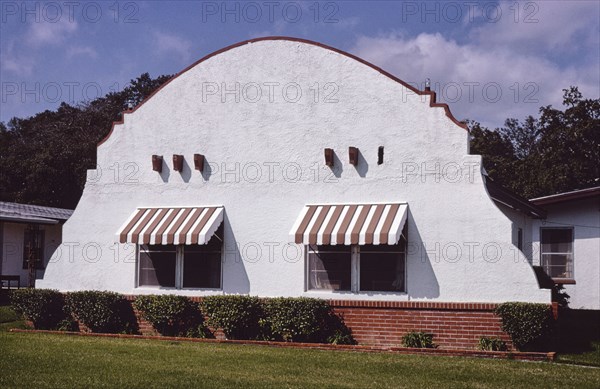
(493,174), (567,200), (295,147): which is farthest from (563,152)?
(295,147)

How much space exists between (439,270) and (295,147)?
4.55 m

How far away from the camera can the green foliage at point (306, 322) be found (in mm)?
15078

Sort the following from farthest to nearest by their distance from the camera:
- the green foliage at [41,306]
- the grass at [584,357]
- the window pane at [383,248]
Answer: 1. the green foliage at [41,306]
2. the window pane at [383,248]
3. the grass at [584,357]

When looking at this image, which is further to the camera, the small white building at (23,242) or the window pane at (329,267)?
the small white building at (23,242)

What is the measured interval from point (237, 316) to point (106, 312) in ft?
12.0

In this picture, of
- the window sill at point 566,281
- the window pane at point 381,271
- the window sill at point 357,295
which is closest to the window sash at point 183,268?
the window sill at point 357,295

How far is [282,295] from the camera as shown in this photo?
16.2m

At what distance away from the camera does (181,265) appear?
57.3 ft

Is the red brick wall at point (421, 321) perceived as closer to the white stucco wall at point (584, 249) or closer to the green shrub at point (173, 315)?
the green shrub at point (173, 315)

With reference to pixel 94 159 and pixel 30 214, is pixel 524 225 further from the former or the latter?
pixel 94 159

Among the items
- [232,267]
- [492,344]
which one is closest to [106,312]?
[232,267]

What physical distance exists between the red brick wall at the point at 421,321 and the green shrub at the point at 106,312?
17.8ft

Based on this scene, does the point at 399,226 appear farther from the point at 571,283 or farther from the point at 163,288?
the point at 571,283

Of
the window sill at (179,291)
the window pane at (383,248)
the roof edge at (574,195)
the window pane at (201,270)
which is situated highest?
the roof edge at (574,195)
